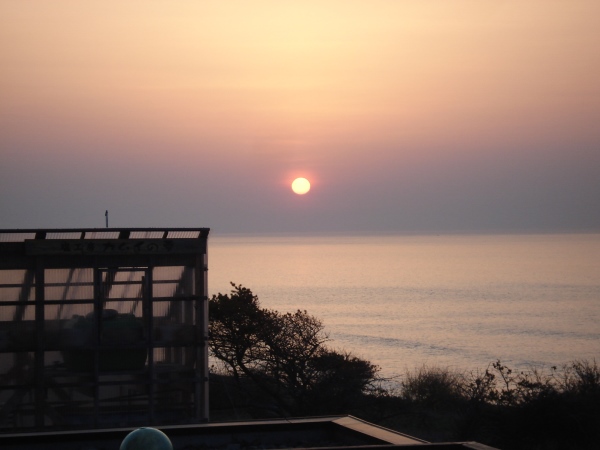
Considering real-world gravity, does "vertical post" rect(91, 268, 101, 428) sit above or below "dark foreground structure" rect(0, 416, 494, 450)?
above

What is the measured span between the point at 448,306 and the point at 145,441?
3426 inches

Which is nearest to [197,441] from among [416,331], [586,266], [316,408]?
[316,408]

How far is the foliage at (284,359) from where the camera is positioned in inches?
931

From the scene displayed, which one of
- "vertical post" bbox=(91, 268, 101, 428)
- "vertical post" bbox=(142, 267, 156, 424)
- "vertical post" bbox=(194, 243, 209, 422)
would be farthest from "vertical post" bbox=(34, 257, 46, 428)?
"vertical post" bbox=(194, 243, 209, 422)

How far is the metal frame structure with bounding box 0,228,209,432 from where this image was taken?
14.4 m

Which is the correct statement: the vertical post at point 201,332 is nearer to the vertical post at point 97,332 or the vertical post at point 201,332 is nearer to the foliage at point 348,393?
the vertical post at point 97,332

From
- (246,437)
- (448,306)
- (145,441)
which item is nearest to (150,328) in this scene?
(246,437)

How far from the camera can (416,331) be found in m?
71.9

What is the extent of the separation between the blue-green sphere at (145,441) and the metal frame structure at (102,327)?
27.8ft

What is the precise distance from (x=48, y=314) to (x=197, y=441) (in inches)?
246

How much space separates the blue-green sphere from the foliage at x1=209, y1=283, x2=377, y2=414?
16.8 meters

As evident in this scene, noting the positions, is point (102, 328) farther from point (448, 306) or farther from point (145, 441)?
point (448, 306)

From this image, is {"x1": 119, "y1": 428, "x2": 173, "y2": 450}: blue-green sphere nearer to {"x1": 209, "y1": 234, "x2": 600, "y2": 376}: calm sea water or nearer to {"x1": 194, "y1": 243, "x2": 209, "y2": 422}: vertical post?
{"x1": 194, "y1": 243, "x2": 209, "y2": 422}: vertical post

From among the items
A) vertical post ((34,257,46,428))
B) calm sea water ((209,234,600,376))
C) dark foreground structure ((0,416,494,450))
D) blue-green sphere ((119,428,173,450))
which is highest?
calm sea water ((209,234,600,376))
